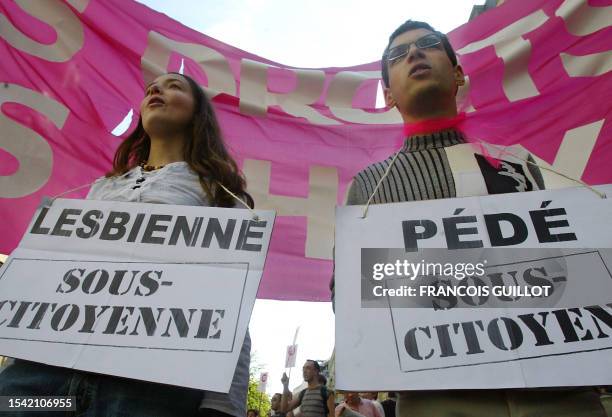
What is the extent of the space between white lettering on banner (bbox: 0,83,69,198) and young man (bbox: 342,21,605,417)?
1.69 meters

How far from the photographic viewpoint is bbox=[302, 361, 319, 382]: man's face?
5.45 meters

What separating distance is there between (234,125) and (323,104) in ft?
2.11

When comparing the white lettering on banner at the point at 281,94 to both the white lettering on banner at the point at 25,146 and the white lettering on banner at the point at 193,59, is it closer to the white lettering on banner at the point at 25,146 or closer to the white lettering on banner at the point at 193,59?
the white lettering on banner at the point at 193,59

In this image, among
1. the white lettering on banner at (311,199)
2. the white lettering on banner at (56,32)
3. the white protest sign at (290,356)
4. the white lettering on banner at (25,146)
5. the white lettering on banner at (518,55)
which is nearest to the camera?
the white lettering on banner at (25,146)

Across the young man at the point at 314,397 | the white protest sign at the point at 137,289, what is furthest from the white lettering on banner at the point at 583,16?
the young man at the point at 314,397

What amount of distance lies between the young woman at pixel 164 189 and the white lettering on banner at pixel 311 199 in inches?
33.8

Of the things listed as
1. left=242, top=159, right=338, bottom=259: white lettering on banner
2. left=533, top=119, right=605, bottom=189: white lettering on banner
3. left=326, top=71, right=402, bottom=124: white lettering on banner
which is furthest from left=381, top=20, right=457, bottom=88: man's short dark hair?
left=326, top=71, right=402, bottom=124: white lettering on banner

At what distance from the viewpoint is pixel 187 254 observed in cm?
132

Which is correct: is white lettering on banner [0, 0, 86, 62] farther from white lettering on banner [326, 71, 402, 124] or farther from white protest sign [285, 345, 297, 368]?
white protest sign [285, 345, 297, 368]

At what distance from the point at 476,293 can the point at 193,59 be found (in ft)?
8.39

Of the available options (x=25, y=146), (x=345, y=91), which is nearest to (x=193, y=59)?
(x=345, y=91)

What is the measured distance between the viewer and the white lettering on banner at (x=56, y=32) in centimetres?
246

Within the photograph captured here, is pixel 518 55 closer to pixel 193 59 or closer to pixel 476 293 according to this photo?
pixel 193 59

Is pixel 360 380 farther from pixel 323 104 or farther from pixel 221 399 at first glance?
pixel 323 104
